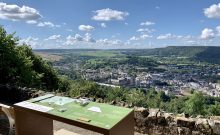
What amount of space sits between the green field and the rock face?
1835 millimetres

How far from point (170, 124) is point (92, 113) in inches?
89.2

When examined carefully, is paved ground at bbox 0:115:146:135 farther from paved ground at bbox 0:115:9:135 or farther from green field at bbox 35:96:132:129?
green field at bbox 35:96:132:129

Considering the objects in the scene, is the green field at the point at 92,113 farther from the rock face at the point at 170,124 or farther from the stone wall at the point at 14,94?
the stone wall at the point at 14,94

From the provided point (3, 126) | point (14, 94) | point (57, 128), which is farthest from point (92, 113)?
point (14, 94)

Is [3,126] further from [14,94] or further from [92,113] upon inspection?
[92,113]

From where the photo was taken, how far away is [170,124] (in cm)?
581

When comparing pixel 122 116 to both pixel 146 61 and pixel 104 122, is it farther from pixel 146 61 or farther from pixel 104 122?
pixel 146 61

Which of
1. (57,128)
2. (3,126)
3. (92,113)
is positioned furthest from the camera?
(57,128)

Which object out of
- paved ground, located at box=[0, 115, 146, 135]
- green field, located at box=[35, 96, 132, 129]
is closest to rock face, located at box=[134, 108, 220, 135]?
paved ground, located at box=[0, 115, 146, 135]

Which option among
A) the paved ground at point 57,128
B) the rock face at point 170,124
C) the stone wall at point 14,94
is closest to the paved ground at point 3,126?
the paved ground at point 57,128

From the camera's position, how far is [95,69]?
13088 cm

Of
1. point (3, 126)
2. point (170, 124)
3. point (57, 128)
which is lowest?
point (57, 128)

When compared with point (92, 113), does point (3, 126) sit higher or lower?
lower

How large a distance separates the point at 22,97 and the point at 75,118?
556 centimetres
